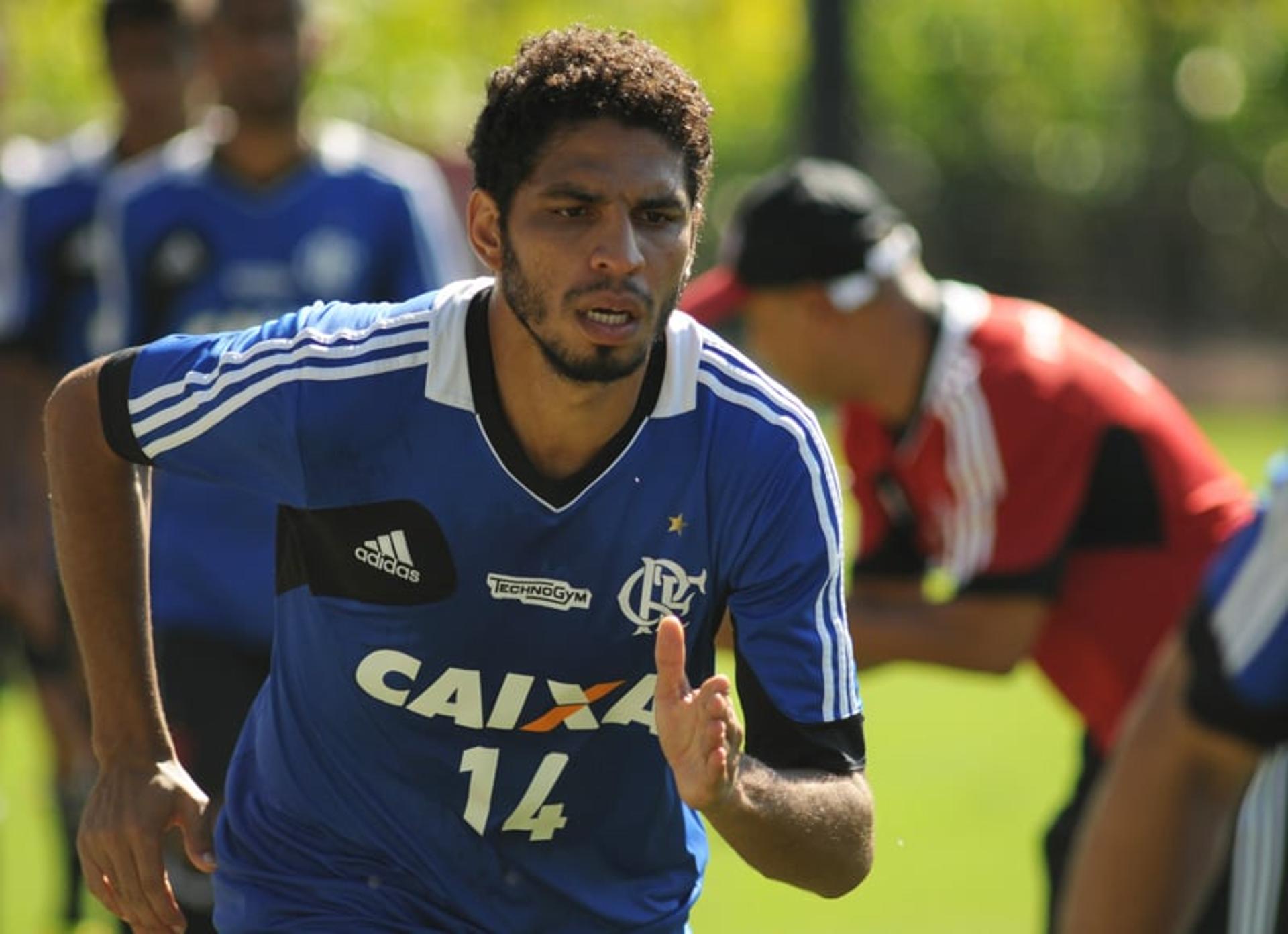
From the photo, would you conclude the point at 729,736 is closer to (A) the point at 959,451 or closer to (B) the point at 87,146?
(A) the point at 959,451

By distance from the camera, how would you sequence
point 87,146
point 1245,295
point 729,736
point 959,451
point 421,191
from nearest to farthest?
point 729,736, point 959,451, point 421,191, point 87,146, point 1245,295

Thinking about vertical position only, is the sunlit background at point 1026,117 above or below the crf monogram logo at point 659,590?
below

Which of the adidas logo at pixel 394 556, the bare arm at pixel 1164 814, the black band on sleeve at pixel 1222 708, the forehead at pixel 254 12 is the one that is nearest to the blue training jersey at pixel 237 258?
the forehead at pixel 254 12

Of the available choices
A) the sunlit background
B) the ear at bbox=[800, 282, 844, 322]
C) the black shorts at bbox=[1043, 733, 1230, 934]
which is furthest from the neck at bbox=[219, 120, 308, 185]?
the sunlit background

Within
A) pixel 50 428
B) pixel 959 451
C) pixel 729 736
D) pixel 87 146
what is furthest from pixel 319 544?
pixel 87 146

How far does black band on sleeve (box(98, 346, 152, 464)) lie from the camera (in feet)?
14.0

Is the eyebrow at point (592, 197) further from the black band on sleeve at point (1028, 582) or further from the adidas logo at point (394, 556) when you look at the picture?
the black band on sleeve at point (1028, 582)

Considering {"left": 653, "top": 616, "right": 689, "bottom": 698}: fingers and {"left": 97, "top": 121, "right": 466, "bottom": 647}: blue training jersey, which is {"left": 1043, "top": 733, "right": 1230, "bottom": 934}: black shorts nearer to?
{"left": 97, "top": 121, "right": 466, "bottom": 647}: blue training jersey

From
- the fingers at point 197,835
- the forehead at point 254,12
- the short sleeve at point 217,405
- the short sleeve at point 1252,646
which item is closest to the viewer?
the short sleeve at point 1252,646

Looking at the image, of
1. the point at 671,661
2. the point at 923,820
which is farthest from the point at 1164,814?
the point at 923,820

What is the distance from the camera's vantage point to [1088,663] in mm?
6422

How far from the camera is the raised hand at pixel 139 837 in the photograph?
4.15m

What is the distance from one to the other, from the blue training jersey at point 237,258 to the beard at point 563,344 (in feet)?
10.6

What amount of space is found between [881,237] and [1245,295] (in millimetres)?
30817
